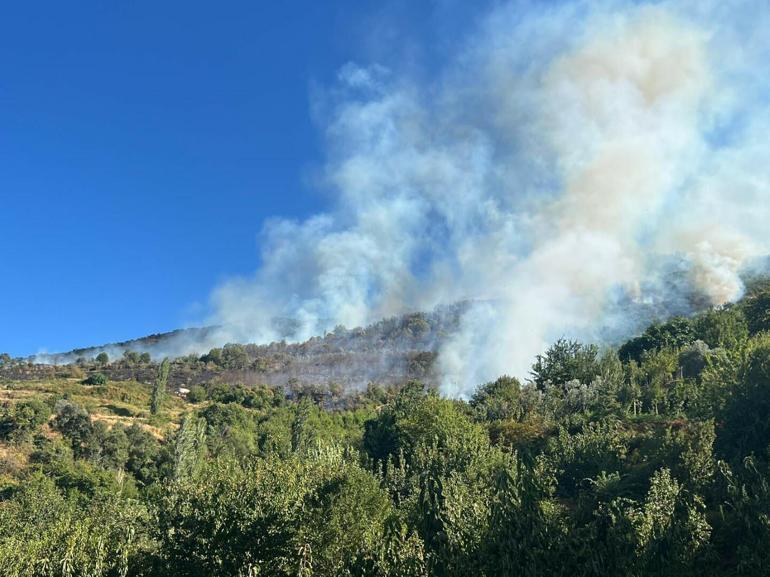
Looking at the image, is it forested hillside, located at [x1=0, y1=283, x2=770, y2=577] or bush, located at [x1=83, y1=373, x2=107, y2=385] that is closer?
forested hillside, located at [x1=0, y1=283, x2=770, y2=577]

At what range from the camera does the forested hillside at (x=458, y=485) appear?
27547mm

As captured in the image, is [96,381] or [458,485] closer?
[458,485]

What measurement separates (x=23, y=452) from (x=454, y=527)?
8778 cm

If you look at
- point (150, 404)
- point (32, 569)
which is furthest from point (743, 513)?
point (150, 404)

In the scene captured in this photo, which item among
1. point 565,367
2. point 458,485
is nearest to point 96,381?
point 565,367

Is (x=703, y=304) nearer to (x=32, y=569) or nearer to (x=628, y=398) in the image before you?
(x=628, y=398)

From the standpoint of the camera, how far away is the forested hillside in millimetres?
27547

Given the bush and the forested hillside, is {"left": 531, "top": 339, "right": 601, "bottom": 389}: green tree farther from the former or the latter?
the bush

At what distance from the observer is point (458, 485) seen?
40.6 metres

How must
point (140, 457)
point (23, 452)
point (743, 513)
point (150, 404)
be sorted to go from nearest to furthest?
point (743, 513) → point (23, 452) → point (140, 457) → point (150, 404)

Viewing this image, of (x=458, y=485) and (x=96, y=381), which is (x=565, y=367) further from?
(x=96, y=381)

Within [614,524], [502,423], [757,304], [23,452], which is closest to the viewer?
[614,524]

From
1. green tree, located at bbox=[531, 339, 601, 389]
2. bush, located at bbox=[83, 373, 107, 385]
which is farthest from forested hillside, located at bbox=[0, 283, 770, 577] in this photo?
bush, located at bbox=[83, 373, 107, 385]

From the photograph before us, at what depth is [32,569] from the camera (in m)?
33.2
